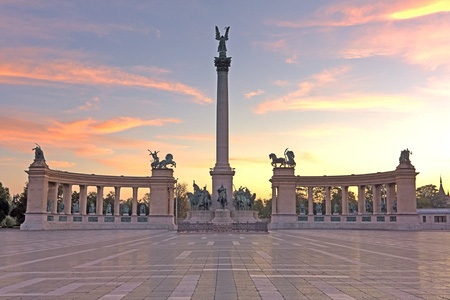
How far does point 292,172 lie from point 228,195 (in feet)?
70.2

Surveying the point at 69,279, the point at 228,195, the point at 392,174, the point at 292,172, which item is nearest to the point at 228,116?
the point at 228,195

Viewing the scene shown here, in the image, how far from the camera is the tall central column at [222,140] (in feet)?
259

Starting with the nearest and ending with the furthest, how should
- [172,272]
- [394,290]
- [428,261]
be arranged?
1. [394,290]
2. [172,272]
3. [428,261]

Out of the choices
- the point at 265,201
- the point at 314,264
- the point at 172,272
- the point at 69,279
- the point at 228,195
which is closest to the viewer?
the point at 69,279

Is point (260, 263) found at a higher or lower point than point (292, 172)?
lower

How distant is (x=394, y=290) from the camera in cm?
1433

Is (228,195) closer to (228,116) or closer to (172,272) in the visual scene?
(228,116)

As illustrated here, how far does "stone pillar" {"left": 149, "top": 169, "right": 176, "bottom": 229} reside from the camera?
92.2 meters

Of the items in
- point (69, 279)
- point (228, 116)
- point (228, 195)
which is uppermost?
point (228, 116)

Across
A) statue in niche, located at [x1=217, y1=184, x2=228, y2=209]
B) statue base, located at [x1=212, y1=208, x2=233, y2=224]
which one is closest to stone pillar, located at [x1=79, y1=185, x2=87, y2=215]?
statue base, located at [x1=212, y1=208, x2=233, y2=224]

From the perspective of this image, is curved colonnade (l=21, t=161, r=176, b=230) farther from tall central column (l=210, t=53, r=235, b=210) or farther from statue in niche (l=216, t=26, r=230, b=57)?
statue in niche (l=216, t=26, r=230, b=57)

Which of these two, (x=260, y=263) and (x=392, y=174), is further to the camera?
(x=392, y=174)

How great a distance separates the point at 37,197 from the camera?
80.3 m

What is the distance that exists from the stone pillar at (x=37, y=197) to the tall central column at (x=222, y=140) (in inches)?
1103
